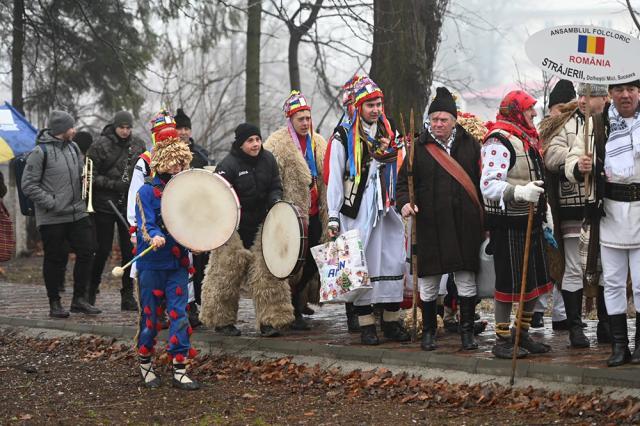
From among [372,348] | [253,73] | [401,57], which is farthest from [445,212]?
[253,73]

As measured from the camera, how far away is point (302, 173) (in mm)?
10406

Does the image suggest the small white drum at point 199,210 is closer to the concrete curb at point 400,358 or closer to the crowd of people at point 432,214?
the crowd of people at point 432,214

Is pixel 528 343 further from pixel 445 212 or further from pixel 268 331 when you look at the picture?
pixel 268 331

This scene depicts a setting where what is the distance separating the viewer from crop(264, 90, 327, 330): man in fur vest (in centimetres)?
1041

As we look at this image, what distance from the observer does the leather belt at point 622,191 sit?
25.0 feet

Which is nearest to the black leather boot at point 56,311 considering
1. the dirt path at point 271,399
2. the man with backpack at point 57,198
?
the man with backpack at point 57,198

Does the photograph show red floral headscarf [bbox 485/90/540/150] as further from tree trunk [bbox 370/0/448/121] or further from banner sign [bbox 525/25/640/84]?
tree trunk [bbox 370/0/448/121]

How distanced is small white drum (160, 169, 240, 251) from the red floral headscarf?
6.67 ft

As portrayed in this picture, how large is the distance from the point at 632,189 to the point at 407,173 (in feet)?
6.13

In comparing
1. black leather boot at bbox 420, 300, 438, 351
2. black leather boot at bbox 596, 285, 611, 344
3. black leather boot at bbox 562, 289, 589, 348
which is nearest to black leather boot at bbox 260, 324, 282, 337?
black leather boot at bbox 420, 300, 438, 351

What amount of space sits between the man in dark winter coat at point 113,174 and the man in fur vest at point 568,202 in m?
4.81

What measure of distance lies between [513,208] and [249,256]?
2.72m

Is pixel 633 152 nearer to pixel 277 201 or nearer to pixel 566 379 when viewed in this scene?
pixel 566 379

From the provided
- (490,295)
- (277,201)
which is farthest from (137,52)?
(490,295)
